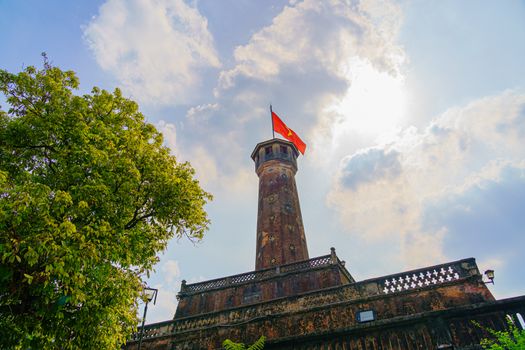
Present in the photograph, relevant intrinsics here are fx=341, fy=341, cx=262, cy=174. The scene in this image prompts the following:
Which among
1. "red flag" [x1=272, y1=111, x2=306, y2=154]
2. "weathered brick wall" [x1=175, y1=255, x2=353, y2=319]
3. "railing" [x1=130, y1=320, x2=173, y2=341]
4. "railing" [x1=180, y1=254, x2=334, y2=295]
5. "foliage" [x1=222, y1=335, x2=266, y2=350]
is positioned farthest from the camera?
"red flag" [x1=272, y1=111, x2=306, y2=154]

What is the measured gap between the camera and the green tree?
676 centimetres

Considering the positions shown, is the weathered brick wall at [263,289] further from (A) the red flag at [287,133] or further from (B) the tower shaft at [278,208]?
(A) the red flag at [287,133]

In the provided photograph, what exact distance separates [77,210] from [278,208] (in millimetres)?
17530

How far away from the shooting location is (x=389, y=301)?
40.8 feet

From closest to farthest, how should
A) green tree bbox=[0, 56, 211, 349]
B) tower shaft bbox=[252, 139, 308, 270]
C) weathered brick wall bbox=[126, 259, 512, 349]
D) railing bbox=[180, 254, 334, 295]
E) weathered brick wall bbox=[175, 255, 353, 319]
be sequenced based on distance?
1. green tree bbox=[0, 56, 211, 349]
2. weathered brick wall bbox=[126, 259, 512, 349]
3. weathered brick wall bbox=[175, 255, 353, 319]
4. railing bbox=[180, 254, 334, 295]
5. tower shaft bbox=[252, 139, 308, 270]

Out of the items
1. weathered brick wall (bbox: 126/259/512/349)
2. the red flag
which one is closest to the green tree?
weathered brick wall (bbox: 126/259/512/349)

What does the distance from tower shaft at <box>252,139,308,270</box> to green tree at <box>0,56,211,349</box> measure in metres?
12.0

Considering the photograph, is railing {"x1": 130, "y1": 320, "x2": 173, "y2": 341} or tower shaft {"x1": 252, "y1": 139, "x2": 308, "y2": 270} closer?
railing {"x1": 130, "y1": 320, "x2": 173, "y2": 341}

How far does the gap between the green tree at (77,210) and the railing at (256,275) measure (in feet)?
32.7

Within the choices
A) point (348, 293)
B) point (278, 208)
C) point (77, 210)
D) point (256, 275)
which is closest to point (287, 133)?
point (278, 208)

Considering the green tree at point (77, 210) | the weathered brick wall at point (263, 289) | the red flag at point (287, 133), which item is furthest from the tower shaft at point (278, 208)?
the green tree at point (77, 210)

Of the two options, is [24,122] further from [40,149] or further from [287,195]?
[287,195]

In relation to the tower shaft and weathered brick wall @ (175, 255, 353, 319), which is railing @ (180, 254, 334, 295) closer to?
weathered brick wall @ (175, 255, 353, 319)

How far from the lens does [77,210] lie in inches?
296
